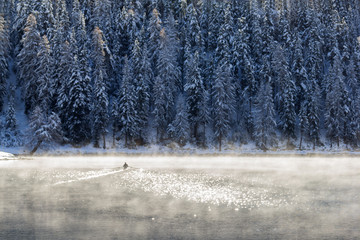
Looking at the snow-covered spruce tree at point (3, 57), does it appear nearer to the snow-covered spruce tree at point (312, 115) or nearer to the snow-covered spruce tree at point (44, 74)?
the snow-covered spruce tree at point (44, 74)

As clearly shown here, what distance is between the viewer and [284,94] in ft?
253

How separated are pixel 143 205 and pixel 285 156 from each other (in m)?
46.1

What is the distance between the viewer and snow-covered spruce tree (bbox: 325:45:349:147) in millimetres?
77250

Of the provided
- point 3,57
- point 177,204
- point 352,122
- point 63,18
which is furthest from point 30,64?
point 352,122

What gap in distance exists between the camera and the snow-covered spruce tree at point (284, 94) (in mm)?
75875

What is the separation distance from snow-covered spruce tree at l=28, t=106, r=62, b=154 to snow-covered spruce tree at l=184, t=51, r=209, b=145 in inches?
897

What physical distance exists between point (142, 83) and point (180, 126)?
1070 centimetres

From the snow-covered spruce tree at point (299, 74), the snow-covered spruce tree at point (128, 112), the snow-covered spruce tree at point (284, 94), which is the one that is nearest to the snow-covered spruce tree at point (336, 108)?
the snow-covered spruce tree at point (299, 74)

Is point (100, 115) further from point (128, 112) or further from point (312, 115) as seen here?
point (312, 115)

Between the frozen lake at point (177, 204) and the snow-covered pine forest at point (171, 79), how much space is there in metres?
25.2

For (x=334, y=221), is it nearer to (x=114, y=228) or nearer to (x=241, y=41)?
(x=114, y=228)

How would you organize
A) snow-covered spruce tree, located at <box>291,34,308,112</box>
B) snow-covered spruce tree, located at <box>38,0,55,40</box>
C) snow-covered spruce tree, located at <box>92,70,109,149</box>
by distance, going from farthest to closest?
snow-covered spruce tree, located at <box>38,0,55,40</box>, snow-covered spruce tree, located at <box>291,34,308,112</box>, snow-covered spruce tree, located at <box>92,70,109,149</box>

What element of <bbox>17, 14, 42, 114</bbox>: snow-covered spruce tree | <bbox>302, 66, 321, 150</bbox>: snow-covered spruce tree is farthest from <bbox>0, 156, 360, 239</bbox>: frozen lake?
<bbox>302, 66, 321, 150</bbox>: snow-covered spruce tree

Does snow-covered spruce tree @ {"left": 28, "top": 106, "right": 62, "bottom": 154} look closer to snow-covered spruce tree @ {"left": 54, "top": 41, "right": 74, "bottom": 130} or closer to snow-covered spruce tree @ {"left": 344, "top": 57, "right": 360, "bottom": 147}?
snow-covered spruce tree @ {"left": 54, "top": 41, "right": 74, "bottom": 130}
